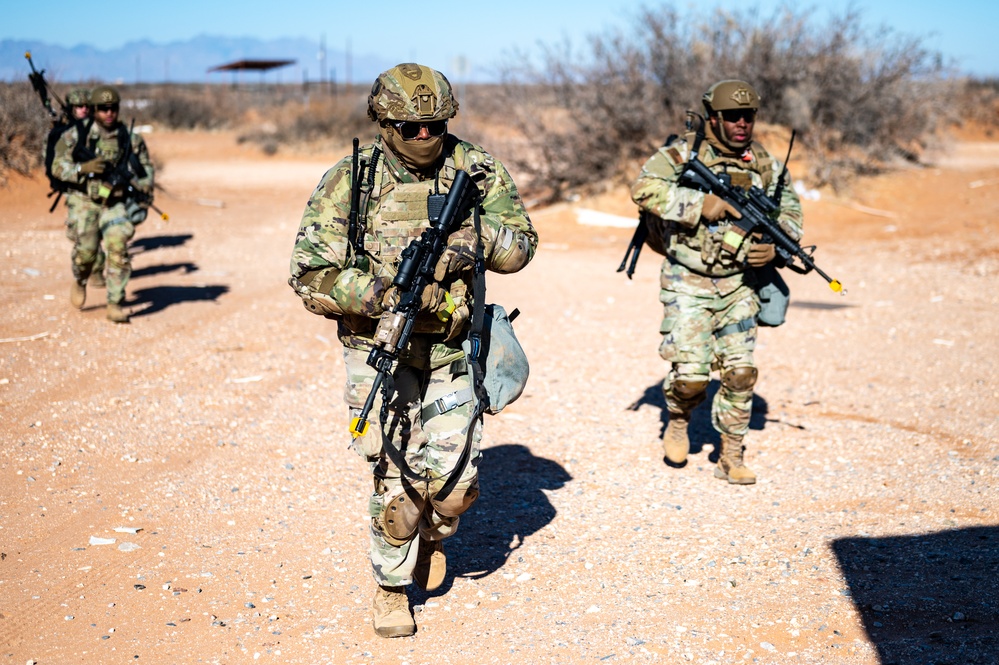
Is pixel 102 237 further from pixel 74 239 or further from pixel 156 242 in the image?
pixel 156 242

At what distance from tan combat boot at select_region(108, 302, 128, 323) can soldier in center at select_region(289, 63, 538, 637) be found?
17.8ft

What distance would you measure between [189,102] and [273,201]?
72.8 ft

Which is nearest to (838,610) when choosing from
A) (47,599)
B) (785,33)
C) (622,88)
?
(47,599)

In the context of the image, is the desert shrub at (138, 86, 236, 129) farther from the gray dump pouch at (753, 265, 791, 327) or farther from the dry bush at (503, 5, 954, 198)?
the gray dump pouch at (753, 265, 791, 327)

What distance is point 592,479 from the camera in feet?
17.2

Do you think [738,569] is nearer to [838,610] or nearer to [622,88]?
[838,610]

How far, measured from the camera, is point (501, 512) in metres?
4.74

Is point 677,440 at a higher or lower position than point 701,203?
lower

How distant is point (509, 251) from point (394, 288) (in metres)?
0.51

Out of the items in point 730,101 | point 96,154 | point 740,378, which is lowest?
point 740,378

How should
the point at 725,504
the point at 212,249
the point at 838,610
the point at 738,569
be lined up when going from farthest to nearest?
the point at 212,249, the point at 725,504, the point at 738,569, the point at 838,610

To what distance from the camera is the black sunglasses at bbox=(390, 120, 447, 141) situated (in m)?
3.33

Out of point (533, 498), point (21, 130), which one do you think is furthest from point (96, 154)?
point (21, 130)

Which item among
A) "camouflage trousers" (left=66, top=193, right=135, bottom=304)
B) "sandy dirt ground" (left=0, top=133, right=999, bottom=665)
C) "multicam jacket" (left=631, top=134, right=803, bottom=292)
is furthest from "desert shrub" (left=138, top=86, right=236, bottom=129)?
"multicam jacket" (left=631, top=134, right=803, bottom=292)
